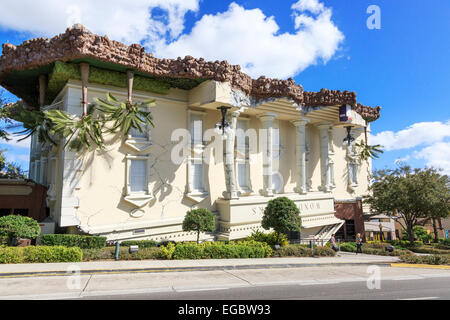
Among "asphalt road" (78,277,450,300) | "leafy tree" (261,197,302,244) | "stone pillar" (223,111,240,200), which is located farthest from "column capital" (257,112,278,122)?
"asphalt road" (78,277,450,300)

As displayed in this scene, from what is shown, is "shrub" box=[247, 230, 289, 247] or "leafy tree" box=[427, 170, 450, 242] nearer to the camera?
"shrub" box=[247, 230, 289, 247]

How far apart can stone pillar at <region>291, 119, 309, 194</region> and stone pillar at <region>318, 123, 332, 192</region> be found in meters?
3.23

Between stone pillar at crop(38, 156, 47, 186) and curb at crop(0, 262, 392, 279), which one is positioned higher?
stone pillar at crop(38, 156, 47, 186)

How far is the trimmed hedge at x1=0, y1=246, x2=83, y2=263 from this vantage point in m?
12.4

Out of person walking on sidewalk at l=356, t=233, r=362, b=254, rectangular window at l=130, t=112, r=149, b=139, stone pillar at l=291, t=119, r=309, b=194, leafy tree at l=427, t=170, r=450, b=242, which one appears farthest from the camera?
stone pillar at l=291, t=119, r=309, b=194

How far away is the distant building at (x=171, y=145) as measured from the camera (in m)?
17.4

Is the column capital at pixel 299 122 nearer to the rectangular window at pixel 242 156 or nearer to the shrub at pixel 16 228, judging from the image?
the rectangular window at pixel 242 156

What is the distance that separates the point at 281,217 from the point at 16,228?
13.8m

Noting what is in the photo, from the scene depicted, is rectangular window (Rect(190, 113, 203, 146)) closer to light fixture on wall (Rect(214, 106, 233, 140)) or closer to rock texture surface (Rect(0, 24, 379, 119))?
light fixture on wall (Rect(214, 106, 233, 140))

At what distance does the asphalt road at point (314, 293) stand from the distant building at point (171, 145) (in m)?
10.4

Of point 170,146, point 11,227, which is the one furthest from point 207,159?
point 11,227

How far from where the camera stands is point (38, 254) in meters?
12.8
